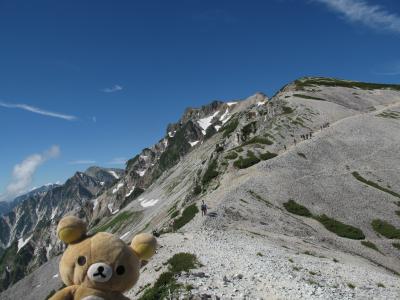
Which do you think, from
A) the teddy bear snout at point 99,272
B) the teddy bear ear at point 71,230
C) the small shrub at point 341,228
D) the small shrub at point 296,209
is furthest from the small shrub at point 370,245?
the teddy bear snout at point 99,272

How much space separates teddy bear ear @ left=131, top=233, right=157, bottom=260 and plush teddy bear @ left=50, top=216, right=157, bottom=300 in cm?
18

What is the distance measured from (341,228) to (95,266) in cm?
4760

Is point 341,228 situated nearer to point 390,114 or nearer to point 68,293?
point 68,293

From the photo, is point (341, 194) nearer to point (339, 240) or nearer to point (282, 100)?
point (339, 240)

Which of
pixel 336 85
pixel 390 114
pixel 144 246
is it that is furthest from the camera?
pixel 336 85

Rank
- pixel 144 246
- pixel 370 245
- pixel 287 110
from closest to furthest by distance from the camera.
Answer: pixel 144 246 → pixel 370 245 → pixel 287 110

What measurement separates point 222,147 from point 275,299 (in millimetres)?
93618

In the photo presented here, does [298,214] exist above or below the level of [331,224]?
above

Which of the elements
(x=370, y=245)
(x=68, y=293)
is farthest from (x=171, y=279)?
(x=370, y=245)

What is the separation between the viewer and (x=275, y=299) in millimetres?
21672

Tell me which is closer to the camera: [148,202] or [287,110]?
[287,110]

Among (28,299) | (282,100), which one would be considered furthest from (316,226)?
(28,299)

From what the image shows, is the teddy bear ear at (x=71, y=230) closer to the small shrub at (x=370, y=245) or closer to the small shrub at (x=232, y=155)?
the small shrub at (x=370, y=245)

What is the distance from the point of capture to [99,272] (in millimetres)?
11805
